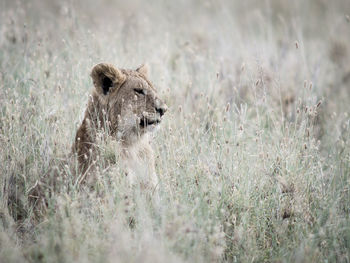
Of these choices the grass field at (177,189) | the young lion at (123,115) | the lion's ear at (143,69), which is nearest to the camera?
the grass field at (177,189)

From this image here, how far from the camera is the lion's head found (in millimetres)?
4355

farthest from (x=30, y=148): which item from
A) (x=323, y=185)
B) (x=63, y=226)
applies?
(x=323, y=185)

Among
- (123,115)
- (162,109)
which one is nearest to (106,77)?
(123,115)

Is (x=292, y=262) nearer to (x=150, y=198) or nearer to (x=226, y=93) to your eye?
(x=150, y=198)

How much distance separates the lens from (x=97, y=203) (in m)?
3.76

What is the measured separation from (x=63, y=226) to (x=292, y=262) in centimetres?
192

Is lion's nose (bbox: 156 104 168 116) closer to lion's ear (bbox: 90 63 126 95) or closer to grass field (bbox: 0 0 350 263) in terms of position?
grass field (bbox: 0 0 350 263)

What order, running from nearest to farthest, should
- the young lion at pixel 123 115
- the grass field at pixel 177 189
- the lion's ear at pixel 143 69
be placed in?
the grass field at pixel 177 189, the young lion at pixel 123 115, the lion's ear at pixel 143 69

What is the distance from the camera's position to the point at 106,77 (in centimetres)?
448

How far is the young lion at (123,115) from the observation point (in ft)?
14.1

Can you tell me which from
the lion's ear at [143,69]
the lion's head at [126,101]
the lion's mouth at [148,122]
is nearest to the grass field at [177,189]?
the lion's mouth at [148,122]

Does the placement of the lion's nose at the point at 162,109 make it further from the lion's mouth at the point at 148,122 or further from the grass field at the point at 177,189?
the grass field at the point at 177,189

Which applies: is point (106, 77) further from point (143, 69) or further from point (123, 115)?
point (143, 69)

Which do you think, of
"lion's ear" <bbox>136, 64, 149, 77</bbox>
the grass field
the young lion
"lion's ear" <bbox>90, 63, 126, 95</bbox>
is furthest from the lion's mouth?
"lion's ear" <bbox>136, 64, 149, 77</bbox>
